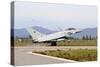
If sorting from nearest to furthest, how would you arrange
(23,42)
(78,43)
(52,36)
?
(23,42) < (52,36) < (78,43)

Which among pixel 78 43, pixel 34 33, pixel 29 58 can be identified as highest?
pixel 34 33

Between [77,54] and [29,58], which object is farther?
[77,54]

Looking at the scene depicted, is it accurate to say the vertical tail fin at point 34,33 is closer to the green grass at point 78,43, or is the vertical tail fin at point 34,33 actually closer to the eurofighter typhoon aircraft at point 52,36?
the eurofighter typhoon aircraft at point 52,36

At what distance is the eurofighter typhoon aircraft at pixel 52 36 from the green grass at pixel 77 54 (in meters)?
0.12

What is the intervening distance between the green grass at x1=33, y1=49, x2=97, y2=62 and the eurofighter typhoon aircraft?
0.12 metres

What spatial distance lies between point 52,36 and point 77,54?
0.41 metres

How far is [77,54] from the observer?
2479 millimetres

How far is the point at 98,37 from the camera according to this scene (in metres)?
2.59

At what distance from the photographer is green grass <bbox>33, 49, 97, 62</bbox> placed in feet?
7.72

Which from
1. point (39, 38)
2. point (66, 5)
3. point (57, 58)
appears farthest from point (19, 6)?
point (57, 58)

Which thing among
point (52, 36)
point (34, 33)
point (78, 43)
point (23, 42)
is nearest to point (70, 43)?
point (78, 43)

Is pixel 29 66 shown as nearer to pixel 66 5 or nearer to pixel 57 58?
pixel 57 58

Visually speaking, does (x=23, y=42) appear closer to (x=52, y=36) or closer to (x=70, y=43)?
(x=52, y=36)

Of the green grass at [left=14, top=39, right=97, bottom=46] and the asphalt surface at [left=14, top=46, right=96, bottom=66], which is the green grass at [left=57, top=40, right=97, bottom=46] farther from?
the asphalt surface at [left=14, top=46, right=96, bottom=66]
